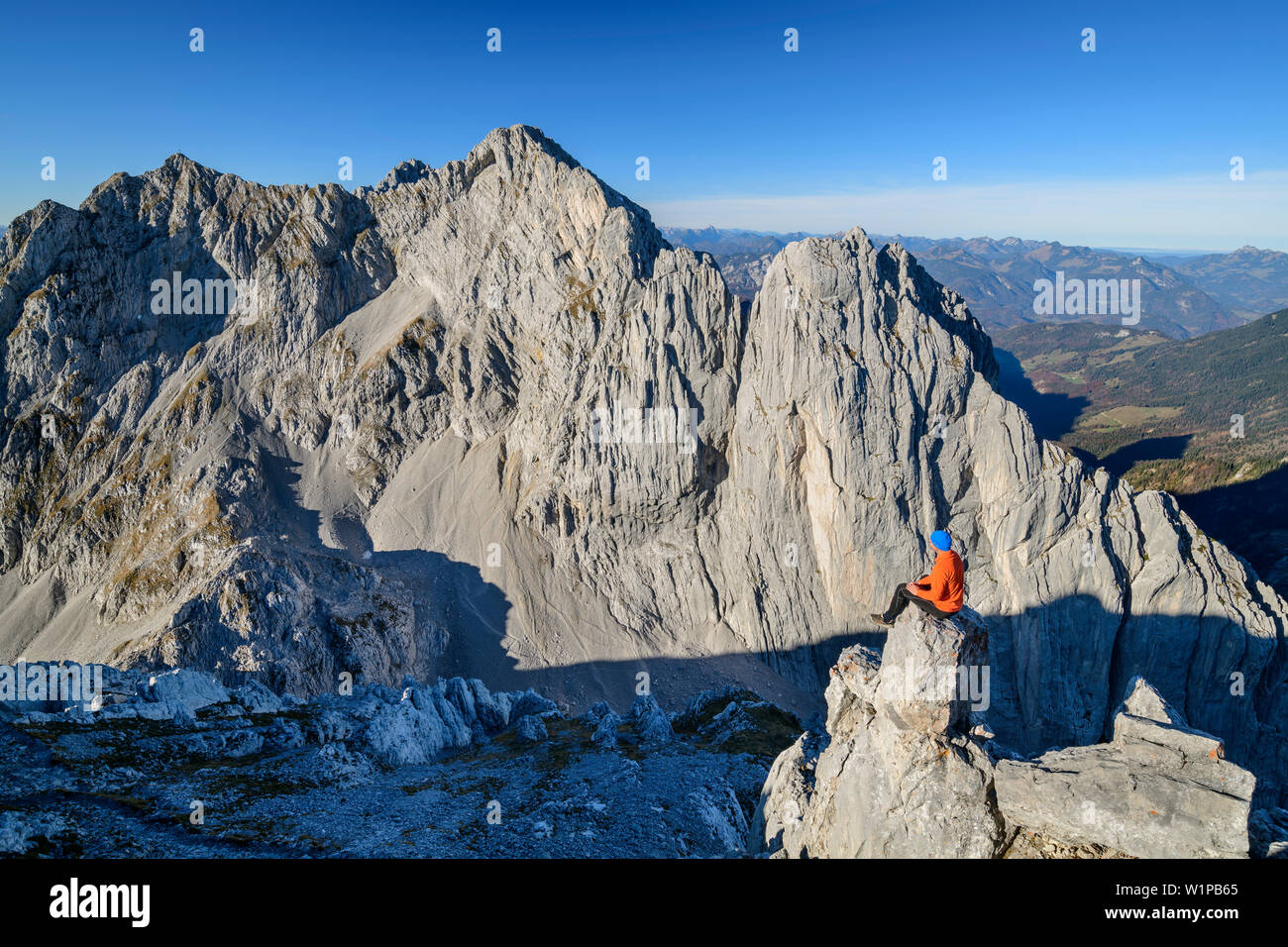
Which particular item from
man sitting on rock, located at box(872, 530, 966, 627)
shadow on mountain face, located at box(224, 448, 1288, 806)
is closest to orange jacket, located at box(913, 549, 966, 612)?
man sitting on rock, located at box(872, 530, 966, 627)

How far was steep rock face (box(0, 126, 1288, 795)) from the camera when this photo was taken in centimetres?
5369

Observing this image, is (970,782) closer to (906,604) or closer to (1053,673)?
(906,604)

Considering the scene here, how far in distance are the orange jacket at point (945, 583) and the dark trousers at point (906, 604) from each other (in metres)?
0.23

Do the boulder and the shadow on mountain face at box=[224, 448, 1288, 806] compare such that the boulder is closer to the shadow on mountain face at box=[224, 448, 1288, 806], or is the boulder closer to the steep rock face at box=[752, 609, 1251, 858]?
the steep rock face at box=[752, 609, 1251, 858]

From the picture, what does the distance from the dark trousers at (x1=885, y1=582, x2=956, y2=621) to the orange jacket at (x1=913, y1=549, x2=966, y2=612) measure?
234 mm

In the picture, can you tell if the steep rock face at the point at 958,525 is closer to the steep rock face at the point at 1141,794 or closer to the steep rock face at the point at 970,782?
the steep rock face at the point at 970,782

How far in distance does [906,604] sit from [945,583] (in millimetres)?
1781

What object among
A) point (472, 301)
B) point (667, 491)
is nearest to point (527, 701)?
point (667, 491)

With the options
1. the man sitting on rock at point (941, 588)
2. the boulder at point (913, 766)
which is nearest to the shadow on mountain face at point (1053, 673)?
the boulder at point (913, 766)

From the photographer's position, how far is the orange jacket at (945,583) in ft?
54.4

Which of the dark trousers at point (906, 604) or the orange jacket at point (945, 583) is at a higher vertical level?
the orange jacket at point (945, 583)

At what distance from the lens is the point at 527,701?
46.4 metres
